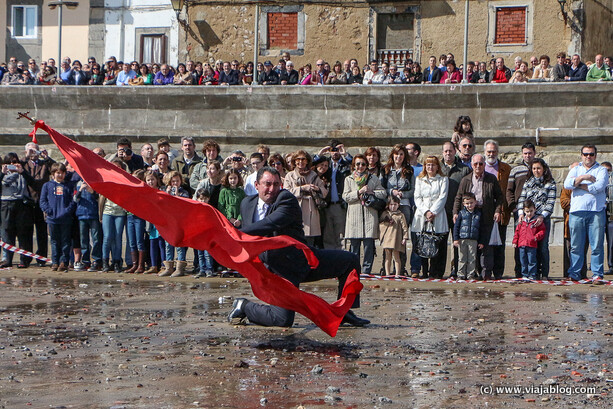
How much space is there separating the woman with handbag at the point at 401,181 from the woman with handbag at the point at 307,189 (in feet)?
3.22

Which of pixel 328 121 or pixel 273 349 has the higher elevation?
pixel 328 121

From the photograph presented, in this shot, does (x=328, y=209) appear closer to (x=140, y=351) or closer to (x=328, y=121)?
(x=328, y=121)

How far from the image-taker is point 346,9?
113 feet

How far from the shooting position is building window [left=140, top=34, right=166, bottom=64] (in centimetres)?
3653

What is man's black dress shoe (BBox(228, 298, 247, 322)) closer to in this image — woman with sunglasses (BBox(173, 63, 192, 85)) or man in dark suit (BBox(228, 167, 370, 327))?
man in dark suit (BBox(228, 167, 370, 327))

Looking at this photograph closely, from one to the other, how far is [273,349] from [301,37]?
26.1 m

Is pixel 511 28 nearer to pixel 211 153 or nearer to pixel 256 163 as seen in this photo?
pixel 211 153

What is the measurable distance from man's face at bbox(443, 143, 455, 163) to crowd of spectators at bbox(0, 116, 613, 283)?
0.02 meters

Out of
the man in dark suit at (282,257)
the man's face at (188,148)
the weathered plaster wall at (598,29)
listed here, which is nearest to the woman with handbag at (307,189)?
the man's face at (188,148)

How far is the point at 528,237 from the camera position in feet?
50.0

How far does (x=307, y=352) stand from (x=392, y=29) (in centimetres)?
2609

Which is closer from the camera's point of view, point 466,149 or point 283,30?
point 466,149

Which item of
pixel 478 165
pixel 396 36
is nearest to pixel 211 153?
pixel 478 165

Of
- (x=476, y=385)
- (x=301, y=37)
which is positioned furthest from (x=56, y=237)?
(x=301, y=37)
